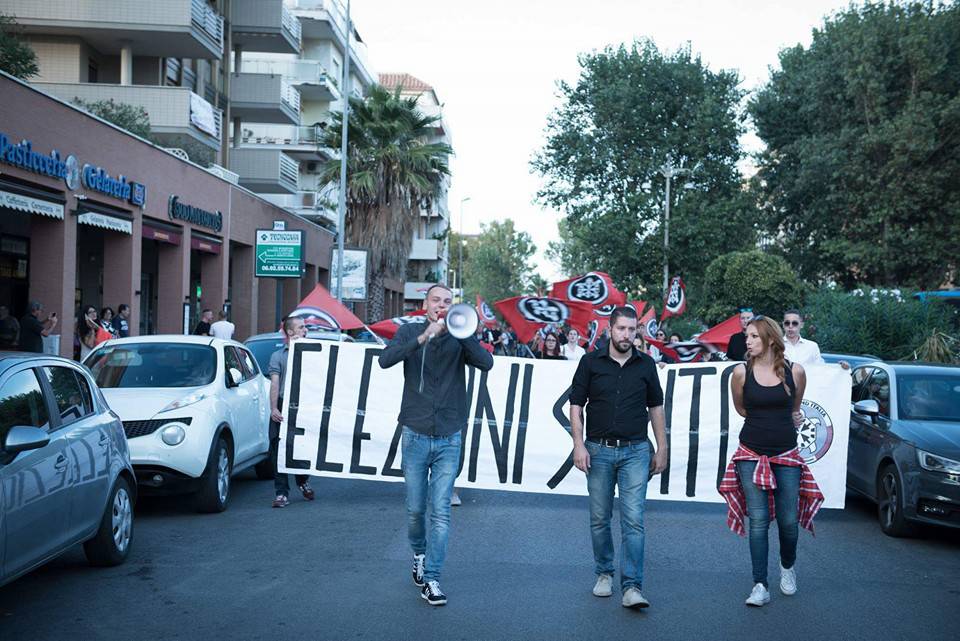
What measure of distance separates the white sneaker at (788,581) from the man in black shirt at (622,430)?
1078 mm

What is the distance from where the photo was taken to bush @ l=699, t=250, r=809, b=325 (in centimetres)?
3778

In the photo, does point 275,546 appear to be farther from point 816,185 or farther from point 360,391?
point 816,185

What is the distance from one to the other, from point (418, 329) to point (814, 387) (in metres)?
5.03

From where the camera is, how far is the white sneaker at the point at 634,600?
249 inches

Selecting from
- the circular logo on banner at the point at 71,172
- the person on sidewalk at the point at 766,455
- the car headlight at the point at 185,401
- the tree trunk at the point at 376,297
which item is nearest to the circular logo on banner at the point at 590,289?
the car headlight at the point at 185,401

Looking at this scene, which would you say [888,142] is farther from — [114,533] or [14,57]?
[114,533]

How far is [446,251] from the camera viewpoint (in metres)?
93.9

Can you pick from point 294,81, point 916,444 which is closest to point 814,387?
point 916,444

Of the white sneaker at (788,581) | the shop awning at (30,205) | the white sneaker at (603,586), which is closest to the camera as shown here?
the white sneaker at (603,586)

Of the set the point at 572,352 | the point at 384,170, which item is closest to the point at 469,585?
the point at 572,352

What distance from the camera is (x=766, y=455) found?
263 inches

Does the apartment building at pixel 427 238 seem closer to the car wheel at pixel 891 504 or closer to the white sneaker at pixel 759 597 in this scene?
the car wheel at pixel 891 504

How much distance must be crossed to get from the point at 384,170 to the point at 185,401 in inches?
1202

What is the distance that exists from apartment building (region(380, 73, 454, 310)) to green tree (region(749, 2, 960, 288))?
32923 mm
